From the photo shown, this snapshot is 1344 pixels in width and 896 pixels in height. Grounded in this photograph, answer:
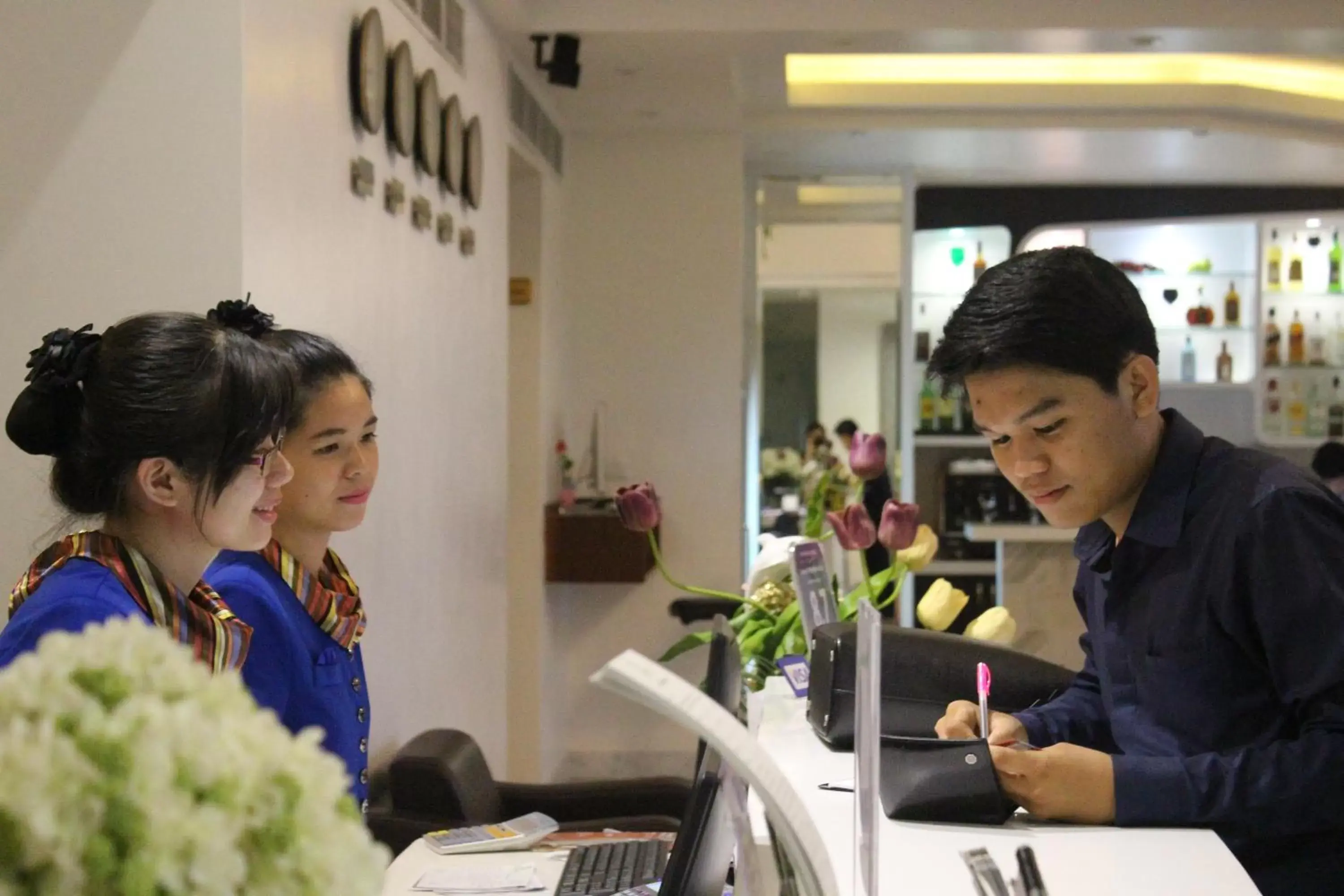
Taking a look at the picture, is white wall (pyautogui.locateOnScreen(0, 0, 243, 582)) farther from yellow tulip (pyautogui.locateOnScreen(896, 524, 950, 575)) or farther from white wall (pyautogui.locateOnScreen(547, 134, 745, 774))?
white wall (pyautogui.locateOnScreen(547, 134, 745, 774))

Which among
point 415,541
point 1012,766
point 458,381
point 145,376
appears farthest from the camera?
point 458,381

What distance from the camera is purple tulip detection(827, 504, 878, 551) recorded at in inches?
112

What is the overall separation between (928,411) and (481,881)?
22.5ft

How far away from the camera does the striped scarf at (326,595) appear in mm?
2373

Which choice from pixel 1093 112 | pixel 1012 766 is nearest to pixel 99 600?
pixel 1012 766

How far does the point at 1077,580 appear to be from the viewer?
2.03 m

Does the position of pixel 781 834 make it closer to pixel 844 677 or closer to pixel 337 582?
pixel 844 677

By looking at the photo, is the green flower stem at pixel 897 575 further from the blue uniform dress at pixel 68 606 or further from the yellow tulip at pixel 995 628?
the blue uniform dress at pixel 68 606

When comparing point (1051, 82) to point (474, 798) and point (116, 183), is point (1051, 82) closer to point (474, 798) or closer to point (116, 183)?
point (474, 798)

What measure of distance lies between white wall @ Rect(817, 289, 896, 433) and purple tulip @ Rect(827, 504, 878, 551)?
12.7m

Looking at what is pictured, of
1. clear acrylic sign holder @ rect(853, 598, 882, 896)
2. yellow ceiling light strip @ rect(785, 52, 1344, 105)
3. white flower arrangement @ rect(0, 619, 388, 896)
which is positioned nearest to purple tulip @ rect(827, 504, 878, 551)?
clear acrylic sign holder @ rect(853, 598, 882, 896)

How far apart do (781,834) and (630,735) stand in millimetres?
5895

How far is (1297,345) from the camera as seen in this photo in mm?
8680

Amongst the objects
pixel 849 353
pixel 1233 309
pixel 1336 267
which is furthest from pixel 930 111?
pixel 849 353
